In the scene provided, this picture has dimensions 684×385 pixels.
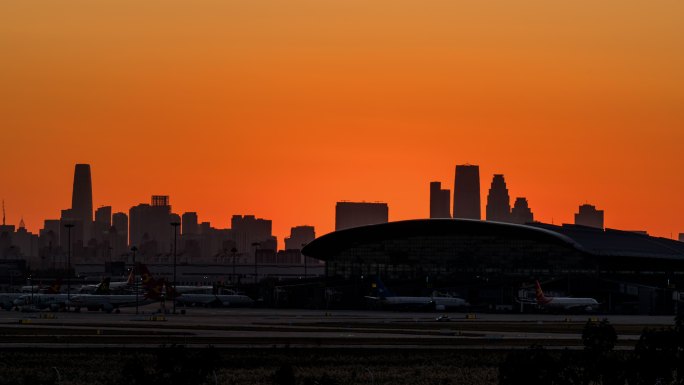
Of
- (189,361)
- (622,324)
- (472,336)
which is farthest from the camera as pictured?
(622,324)

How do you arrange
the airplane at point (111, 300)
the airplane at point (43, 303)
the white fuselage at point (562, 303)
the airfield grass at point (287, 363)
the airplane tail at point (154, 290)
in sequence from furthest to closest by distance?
the white fuselage at point (562, 303)
the airplane at point (43, 303)
the airplane at point (111, 300)
the airplane tail at point (154, 290)
the airfield grass at point (287, 363)

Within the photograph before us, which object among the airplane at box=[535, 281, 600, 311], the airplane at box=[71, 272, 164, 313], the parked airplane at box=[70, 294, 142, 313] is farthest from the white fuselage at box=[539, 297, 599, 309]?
the parked airplane at box=[70, 294, 142, 313]

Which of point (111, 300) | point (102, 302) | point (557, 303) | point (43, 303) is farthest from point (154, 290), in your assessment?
point (557, 303)

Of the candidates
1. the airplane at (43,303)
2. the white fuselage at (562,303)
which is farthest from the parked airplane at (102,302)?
the white fuselage at (562,303)

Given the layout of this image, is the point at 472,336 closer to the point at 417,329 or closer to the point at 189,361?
the point at 417,329

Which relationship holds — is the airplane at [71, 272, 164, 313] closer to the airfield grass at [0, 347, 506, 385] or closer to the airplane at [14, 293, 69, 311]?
the airplane at [14, 293, 69, 311]

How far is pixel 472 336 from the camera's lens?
112750 mm

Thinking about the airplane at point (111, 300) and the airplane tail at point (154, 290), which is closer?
the airplane tail at point (154, 290)

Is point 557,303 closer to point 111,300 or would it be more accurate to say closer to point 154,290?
point 154,290

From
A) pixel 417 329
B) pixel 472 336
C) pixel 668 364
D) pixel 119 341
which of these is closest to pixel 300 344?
pixel 119 341

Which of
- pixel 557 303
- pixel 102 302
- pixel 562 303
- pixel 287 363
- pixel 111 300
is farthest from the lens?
pixel 562 303

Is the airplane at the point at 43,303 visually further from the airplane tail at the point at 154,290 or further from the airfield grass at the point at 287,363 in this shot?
the airfield grass at the point at 287,363

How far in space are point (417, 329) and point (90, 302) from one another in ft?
239

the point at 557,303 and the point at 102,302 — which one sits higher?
the point at 102,302
